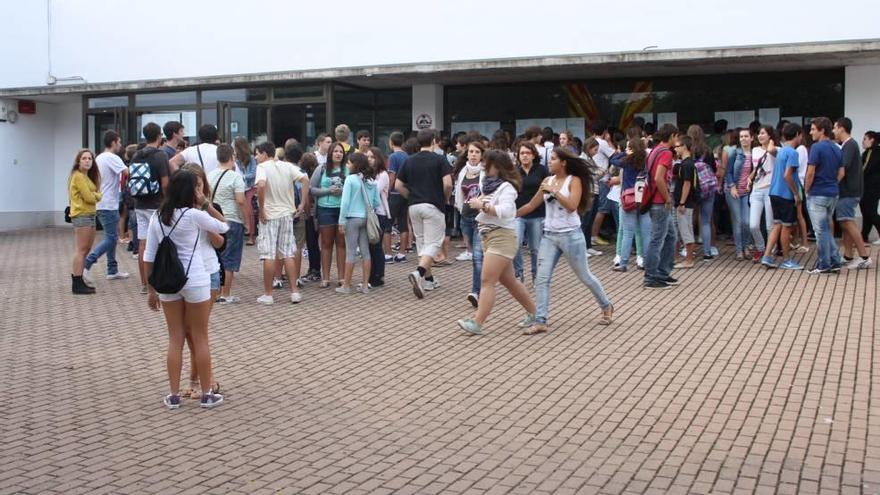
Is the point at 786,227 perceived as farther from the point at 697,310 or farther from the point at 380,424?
the point at 380,424

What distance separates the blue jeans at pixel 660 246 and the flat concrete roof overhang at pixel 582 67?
4.94 m

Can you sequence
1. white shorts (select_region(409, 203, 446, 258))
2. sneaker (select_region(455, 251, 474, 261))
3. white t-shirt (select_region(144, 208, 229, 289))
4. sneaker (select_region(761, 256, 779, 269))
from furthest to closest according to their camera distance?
sneaker (select_region(455, 251, 474, 261)) → sneaker (select_region(761, 256, 779, 269)) → white shorts (select_region(409, 203, 446, 258)) → white t-shirt (select_region(144, 208, 229, 289))

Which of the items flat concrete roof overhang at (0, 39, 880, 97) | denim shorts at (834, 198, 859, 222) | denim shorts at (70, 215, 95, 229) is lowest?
denim shorts at (70, 215, 95, 229)

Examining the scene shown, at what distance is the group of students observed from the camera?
9.22 m

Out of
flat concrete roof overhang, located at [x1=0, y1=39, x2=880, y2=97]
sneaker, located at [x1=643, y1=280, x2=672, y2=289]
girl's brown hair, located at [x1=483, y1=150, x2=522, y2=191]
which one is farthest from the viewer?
flat concrete roof overhang, located at [x1=0, y1=39, x2=880, y2=97]

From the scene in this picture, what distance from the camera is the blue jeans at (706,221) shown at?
1371 centimetres

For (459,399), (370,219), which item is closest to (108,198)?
(370,219)

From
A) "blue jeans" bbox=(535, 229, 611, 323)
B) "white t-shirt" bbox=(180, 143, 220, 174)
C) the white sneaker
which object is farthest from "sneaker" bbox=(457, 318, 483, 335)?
the white sneaker

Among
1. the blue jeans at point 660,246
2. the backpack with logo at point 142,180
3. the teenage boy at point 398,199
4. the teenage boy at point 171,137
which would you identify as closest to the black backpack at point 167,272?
the backpack with logo at point 142,180

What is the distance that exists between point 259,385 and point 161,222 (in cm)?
159

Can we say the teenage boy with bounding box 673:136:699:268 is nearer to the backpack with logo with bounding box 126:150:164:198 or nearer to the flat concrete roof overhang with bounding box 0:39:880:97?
the flat concrete roof overhang with bounding box 0:39:880:97

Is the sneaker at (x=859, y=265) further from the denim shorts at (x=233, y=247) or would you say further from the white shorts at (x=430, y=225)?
the denim shorts at (x=233, y=247)

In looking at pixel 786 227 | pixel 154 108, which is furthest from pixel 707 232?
pixel 154 108

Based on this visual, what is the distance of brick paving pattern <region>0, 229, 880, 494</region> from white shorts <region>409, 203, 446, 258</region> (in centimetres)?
64
